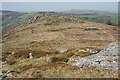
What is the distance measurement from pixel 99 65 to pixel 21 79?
37.0ft

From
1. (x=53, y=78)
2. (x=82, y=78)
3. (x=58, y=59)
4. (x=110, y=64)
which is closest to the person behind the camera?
(x=82, y=78)

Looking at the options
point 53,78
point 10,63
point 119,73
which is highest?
point 119,73

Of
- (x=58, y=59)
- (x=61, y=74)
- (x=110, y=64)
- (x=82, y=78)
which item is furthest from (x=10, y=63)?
(x=110, y=64)

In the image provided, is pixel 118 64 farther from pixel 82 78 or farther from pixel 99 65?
pixel 82 78

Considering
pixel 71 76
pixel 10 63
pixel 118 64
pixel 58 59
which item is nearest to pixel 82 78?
pixel 71 76

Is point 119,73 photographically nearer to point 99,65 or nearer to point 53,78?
point 99,65

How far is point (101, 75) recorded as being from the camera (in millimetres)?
13688

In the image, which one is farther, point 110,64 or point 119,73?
point 110,64

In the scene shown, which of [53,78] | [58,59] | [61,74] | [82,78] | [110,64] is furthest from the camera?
[58,59]

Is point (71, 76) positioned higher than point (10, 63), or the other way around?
point (71, 76)

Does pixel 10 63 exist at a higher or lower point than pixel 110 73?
lower

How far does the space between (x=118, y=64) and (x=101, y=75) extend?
4034 mm

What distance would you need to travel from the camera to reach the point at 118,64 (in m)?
15.9

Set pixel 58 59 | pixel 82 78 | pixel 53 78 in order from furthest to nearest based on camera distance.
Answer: pixel 58 59 < pixel 53 78 < pixel 82 78
